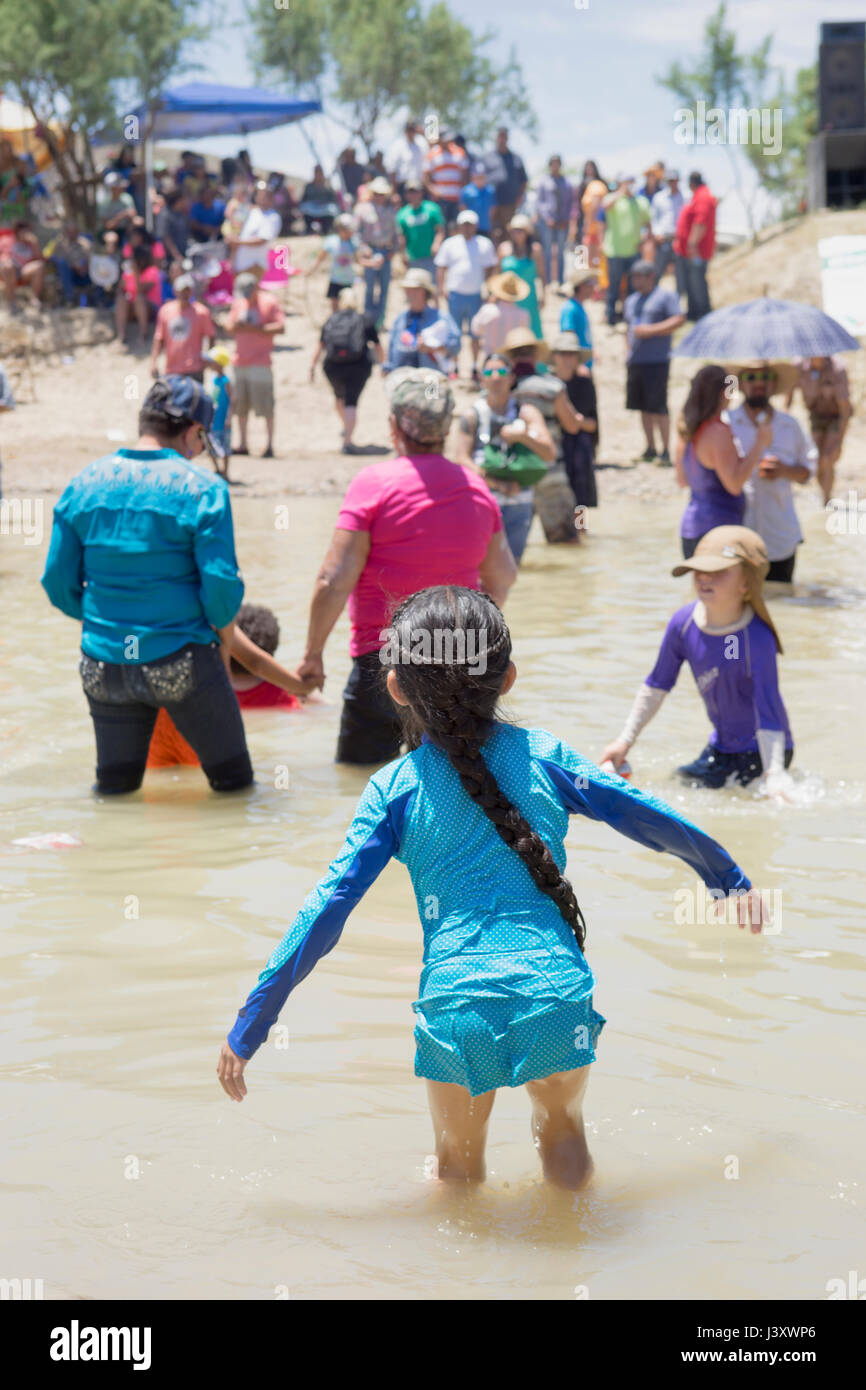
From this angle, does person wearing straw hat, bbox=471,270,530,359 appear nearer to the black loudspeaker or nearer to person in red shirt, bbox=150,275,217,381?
person in red shirt, bbox=150,275,217,381

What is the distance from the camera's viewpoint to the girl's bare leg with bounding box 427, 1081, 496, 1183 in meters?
3.19

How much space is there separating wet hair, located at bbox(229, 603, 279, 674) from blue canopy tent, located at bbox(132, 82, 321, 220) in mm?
21491

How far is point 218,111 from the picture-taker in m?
27.3

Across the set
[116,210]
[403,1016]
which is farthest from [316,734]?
[116,210]

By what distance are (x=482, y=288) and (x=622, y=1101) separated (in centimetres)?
1644

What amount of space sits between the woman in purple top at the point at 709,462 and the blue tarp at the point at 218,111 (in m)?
20.8

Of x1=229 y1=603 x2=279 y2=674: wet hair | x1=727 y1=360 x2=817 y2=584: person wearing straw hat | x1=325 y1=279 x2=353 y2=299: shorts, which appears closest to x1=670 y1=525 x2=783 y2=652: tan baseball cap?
x1=229 y1=603 x2=279 y2=674: wet hair

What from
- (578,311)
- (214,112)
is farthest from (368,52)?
(578,311)

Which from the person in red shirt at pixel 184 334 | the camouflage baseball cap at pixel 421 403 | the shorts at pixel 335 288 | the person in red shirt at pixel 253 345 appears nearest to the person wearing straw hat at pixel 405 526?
the camouflage baseball cap at pixel 421 403

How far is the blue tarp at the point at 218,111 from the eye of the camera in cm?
2723

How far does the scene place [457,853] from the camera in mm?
3170

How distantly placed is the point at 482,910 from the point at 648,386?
14.3m

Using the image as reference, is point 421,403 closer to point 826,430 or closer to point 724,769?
point 724,769

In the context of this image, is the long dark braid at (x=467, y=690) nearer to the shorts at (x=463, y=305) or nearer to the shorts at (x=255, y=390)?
the shorts at (x=255, y=390)
